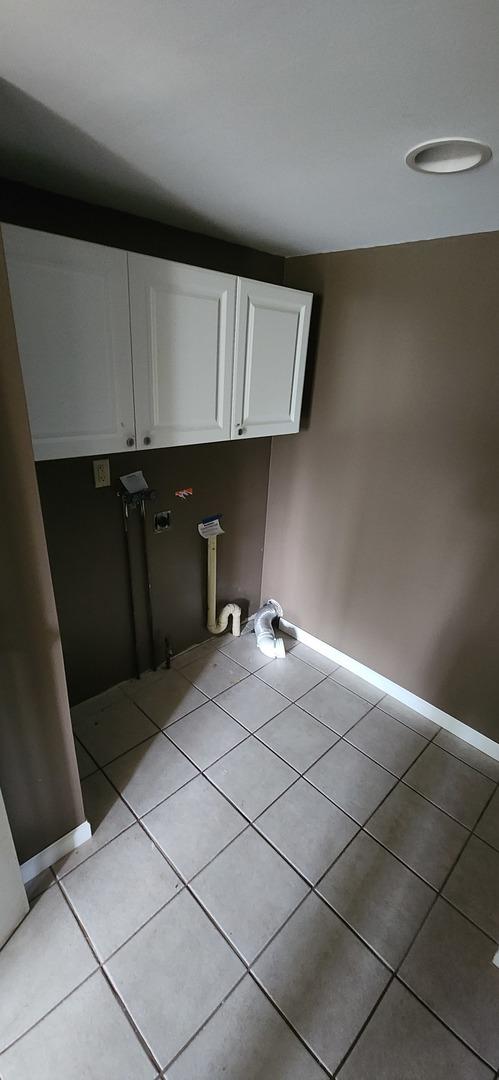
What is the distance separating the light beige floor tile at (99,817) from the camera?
155 cm

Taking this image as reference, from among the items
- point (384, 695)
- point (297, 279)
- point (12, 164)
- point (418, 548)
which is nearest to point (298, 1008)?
point (384, 695)

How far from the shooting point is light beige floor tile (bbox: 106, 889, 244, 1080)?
3.86 feet

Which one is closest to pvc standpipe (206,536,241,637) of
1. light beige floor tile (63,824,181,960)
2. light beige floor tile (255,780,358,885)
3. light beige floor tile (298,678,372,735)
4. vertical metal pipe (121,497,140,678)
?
vertical metal pipe (121,497,140,678)

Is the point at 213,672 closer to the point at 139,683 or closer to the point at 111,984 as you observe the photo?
the point at 139,683

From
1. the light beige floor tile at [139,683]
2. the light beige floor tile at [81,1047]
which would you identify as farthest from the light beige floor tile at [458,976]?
the light beige floor tile at [139,683]

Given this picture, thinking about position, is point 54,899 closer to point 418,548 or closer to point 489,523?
point 418,548

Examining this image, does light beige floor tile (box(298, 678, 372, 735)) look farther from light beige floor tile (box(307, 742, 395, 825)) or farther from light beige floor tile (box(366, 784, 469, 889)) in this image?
light beige floor tile (box(366, 784, 469, 889))

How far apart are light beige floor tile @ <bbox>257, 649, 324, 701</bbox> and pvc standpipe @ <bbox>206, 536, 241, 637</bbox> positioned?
13.2 inches

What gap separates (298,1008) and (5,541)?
4.75 ft

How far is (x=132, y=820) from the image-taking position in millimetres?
1675

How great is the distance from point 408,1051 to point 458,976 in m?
0.25

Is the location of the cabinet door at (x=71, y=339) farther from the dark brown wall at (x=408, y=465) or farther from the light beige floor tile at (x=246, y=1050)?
the light beige floor tile at (x=246, y=1050)

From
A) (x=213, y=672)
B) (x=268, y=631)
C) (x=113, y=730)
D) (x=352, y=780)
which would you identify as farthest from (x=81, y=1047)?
(x=268, y=631)

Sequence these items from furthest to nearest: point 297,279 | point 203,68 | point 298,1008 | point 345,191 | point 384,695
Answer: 1. point 384,695
2. point 297,279
3. point 345,191
4. point 298,1008
5. point 203,68
